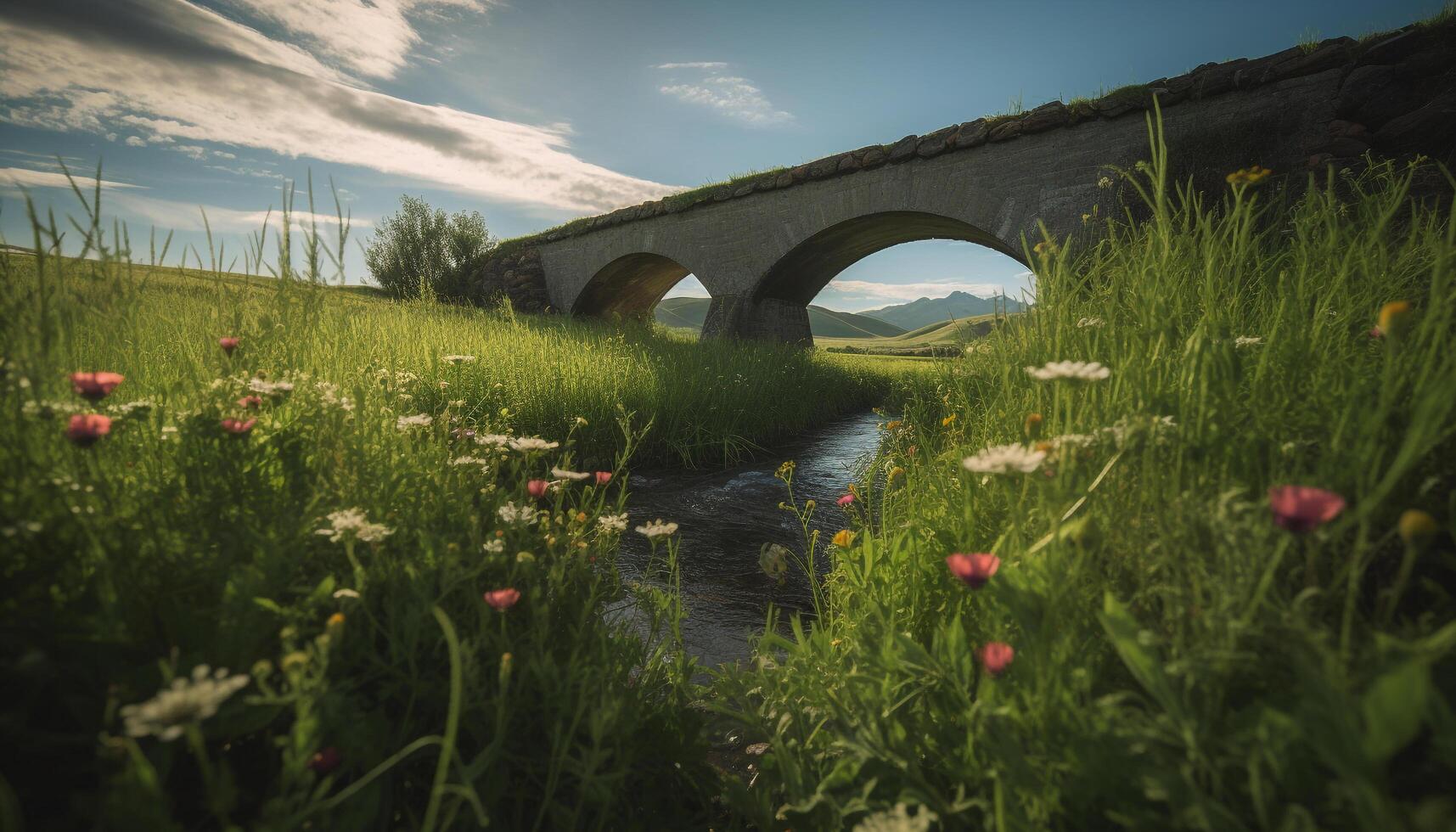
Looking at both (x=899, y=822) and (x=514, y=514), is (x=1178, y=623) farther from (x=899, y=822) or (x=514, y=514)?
(x=514, y=514)

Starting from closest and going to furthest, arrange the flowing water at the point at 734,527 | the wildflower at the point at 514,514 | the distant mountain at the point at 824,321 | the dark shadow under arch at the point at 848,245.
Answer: the wildflower at the point at 514,514
the flowing water at the point at 734,527
the dark shadow under arch at the point at 848,245
the distant mountain at the point at 824,321

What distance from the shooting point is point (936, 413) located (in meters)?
5.22

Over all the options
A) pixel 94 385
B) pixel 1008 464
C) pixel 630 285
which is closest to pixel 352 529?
pixel 94 385

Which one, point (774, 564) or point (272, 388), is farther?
point (774, 564)

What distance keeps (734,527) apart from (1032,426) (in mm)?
2448

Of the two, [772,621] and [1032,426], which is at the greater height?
[1032,426]

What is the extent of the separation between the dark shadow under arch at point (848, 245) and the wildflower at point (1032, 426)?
7869mm

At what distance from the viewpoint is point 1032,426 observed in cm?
166

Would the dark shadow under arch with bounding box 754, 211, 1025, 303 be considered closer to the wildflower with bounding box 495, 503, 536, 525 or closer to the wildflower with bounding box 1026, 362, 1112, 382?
the wildflower with bounding box 1026, 362, 1112, 382

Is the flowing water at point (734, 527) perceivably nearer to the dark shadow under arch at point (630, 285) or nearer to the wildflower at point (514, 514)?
the wildflower at point (514, 514)

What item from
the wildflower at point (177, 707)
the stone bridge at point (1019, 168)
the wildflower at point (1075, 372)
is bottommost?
the wildflower at point (177, 707)

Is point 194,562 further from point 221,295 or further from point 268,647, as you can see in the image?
point 221,295

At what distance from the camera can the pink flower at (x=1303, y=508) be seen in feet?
2.39

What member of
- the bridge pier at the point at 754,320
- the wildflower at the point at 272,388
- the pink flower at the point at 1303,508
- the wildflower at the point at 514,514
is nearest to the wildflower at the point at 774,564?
the wildflower at the point at 514,514
